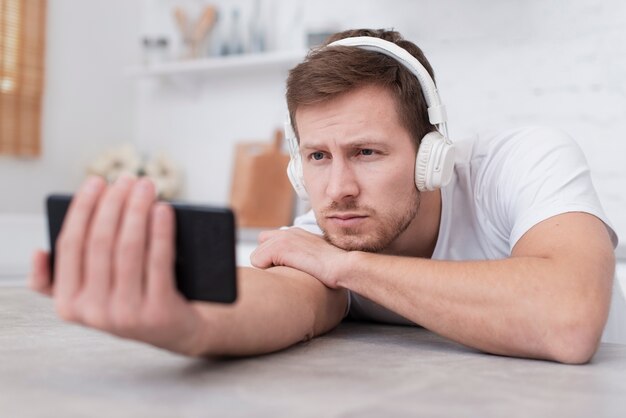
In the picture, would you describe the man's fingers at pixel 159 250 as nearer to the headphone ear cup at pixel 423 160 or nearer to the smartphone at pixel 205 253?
the smartphone at pixel 205 253

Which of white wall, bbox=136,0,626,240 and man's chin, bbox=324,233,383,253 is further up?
white wall, bbox=136,0,626,240

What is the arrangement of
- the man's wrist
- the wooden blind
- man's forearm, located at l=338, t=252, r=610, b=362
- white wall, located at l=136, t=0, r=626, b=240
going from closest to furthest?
man's forearm, located at l=338, t=252, r=610, b=362 → the man's wrist → white wall, located at l=136, t=0, r=626, b=240 → the wooden blind

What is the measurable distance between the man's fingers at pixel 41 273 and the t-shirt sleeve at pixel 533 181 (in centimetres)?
79

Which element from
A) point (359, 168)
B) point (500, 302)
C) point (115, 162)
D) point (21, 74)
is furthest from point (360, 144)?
point (21, 74)

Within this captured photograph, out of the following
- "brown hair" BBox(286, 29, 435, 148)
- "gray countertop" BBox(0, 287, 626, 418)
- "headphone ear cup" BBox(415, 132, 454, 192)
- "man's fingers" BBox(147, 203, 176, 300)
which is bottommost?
"gray countertop" BBox(0, 287, 626, 418)

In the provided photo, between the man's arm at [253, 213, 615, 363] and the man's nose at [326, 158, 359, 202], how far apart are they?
0.14 meters

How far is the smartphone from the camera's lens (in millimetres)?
705

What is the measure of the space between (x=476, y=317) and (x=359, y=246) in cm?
32

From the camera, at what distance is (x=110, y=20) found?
12.6ft

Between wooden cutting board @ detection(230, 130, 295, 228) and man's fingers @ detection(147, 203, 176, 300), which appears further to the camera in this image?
wooden cutting board @ detection(230, 130, 295, 228)

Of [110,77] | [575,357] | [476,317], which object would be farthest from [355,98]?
[110,77]

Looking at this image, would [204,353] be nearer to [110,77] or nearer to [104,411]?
[104,411]

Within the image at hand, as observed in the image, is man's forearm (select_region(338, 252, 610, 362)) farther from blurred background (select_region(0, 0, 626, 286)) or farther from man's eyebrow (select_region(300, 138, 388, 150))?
blurred background (select_region(0, 0, 626, 286))

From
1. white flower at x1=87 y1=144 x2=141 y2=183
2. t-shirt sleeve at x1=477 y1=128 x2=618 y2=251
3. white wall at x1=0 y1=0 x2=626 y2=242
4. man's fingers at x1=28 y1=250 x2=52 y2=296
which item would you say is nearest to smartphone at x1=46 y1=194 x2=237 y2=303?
man's fingers at x1=28 y1=250 x2=52 y2=296
